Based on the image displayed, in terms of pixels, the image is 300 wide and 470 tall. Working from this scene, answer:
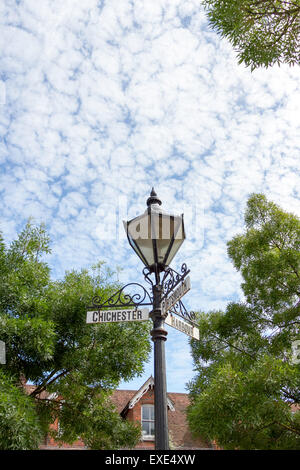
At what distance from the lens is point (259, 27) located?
655cm

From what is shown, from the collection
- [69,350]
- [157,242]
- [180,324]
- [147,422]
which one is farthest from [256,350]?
[147,422]

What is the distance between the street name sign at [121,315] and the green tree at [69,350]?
6.76 m

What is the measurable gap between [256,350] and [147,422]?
13.5m

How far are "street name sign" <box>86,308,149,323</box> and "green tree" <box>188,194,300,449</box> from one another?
17.0 feet

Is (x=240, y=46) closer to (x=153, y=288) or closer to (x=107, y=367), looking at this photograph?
(x=153, y=288)

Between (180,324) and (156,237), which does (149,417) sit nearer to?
(180,324)

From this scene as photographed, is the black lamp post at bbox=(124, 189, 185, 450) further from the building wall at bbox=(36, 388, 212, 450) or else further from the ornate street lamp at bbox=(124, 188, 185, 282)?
the building wall at bbox=(36, 388, 212, 450)

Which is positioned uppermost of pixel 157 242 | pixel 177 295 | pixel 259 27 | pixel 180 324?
pixel 259 27

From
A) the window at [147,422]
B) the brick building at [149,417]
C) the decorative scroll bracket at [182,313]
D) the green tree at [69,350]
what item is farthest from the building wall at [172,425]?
the decorative scroll bracket at [182,313]

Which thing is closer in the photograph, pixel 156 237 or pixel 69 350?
pixel 156 237

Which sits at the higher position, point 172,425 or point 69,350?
point 69,350
